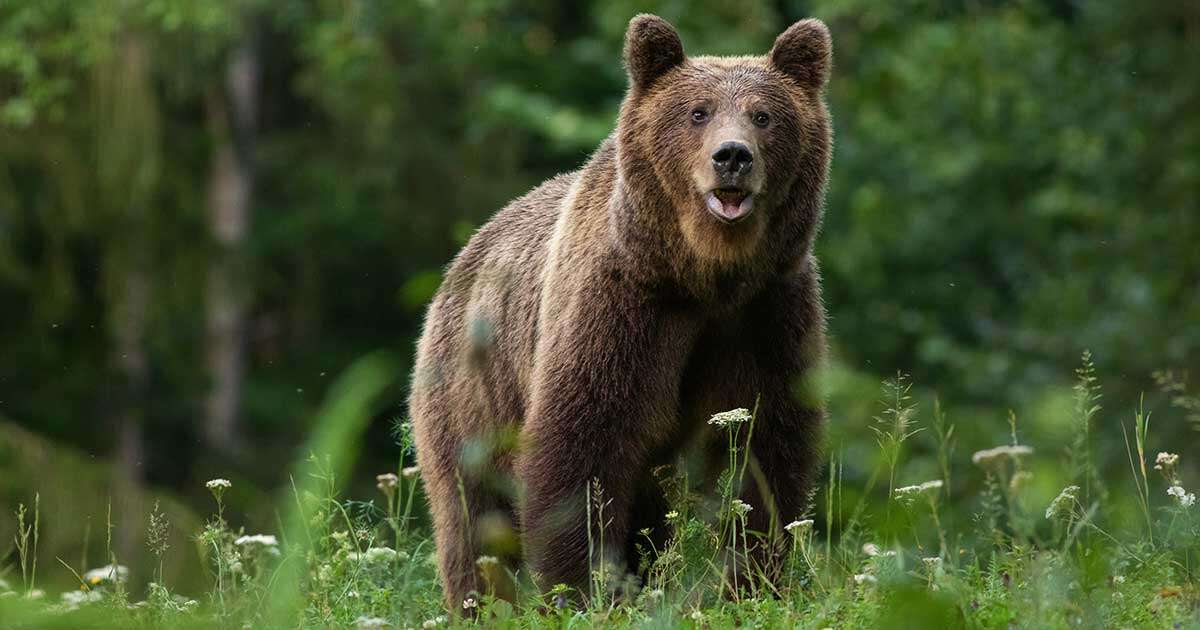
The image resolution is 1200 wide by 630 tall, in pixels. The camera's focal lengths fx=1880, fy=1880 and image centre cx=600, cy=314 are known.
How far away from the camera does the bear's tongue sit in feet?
17.9

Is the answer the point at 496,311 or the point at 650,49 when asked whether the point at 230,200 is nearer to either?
the point at 496,311

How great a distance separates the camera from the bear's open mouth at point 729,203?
545cm

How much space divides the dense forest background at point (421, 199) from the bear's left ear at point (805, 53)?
6285 mm

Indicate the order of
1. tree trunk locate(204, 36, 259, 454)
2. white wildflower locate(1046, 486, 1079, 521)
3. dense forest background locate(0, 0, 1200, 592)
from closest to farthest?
1. white wildflower locate(1046, 486, 1079, 521)
2. dense forest background locate(0, 0, 1200, 592)
3. tree trunk locate(204, 36, 259, 454)

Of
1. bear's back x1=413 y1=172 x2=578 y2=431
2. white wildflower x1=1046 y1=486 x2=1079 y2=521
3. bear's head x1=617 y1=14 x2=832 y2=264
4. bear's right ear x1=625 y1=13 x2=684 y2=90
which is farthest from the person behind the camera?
bear's back x1=413 y1=172 x2=578 y2=431

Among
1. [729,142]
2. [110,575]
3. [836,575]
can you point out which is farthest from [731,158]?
[110,575]

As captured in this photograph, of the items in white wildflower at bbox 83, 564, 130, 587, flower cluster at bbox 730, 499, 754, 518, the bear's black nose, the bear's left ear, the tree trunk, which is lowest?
the tree trunk

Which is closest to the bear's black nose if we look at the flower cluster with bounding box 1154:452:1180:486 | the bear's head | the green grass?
the bear's head

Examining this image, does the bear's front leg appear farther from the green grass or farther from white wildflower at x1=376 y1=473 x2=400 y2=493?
white wildflower at x1=376 y1=473 x2=400 y2=493

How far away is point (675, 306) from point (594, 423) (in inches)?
18.4

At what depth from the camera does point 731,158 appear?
5430 millimetres

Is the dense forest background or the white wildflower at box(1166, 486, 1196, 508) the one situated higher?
the white wildflower at box(1166, 486, 1196, 508)

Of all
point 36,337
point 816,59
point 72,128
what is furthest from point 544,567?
point 36,337

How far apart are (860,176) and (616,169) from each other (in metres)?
14.0
